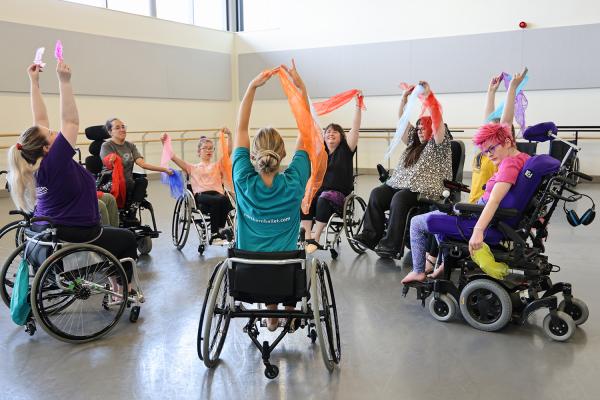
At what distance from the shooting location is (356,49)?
34.4 feet

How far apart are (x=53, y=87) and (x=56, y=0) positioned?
51.8 inches

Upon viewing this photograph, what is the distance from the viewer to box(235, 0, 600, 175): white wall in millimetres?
8844

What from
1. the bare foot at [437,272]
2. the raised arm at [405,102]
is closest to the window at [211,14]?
the raised arm at [405,102]

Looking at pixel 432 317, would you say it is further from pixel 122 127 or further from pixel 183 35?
pixel 183 35

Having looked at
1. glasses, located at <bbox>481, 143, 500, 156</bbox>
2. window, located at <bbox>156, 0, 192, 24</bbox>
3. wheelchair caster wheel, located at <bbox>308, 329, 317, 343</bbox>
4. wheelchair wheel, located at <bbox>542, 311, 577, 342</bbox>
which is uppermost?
window, located at <bbox>156, 0, 192, 24</bbox>

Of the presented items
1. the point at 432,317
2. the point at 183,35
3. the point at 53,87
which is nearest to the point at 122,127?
the point at 432,317

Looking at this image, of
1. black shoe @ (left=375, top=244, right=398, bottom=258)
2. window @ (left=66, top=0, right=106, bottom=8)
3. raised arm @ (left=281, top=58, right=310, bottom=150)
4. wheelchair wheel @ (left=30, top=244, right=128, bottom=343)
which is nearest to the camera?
raised arm @ (left=281, top=58, right=310, bottom=150)

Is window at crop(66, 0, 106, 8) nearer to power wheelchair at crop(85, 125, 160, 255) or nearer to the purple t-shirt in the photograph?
power wheelchair at crop(85, 125, 160, 255)

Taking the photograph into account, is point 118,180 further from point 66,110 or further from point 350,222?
point 350,222

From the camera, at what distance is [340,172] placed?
14.9ft

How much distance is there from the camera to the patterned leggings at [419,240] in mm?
3299

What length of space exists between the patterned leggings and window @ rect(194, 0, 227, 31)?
9.35 metres

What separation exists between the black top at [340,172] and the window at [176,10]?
7236mm

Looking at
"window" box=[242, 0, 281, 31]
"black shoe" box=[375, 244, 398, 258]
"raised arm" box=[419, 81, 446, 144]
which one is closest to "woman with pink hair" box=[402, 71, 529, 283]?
"raised arm" box=[419, 81, 446, 144]
